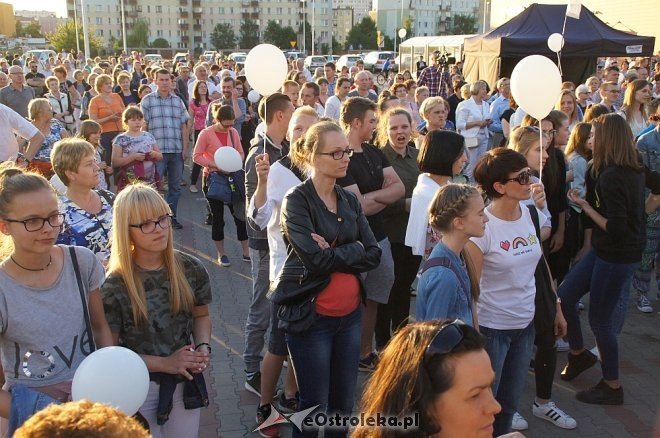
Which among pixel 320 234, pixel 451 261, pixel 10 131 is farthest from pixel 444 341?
pixel 10 131

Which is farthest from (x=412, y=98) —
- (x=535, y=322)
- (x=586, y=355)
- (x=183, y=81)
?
(x=535, y=322)

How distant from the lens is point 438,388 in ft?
5.82

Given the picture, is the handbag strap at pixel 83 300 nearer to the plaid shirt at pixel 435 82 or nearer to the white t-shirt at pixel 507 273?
the white t-shirt at pixel 507 273

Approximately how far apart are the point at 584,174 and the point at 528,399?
6.77 ft

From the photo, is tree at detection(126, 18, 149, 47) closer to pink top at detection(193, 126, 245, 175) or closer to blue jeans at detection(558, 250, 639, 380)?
pink top at detection(193, 126, 245, 175)

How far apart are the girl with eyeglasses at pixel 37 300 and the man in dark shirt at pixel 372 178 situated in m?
2.24

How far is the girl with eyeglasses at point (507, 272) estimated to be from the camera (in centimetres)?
342

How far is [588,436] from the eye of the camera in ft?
13.3

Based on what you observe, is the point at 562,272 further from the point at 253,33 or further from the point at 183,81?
the point at 253,33

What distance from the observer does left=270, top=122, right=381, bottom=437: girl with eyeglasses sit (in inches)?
123

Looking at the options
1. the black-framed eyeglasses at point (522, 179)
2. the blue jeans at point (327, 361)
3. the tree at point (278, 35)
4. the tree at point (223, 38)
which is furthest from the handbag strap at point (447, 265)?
the tree at point (223, 38)

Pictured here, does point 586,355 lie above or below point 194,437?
below

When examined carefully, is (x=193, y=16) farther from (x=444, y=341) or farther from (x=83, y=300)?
(x=444, y=341)

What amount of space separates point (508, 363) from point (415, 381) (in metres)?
2.02
